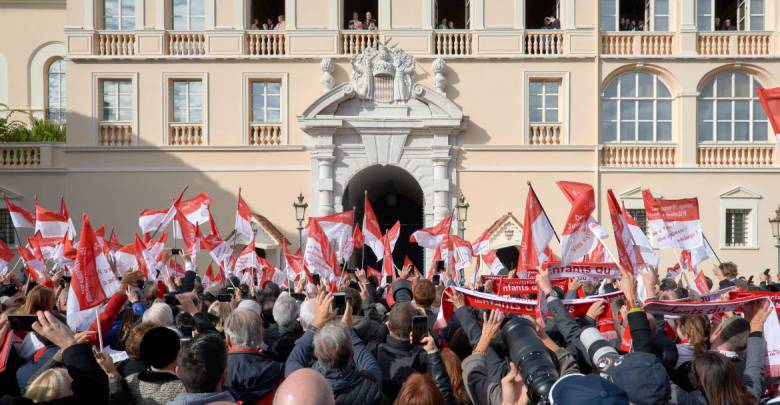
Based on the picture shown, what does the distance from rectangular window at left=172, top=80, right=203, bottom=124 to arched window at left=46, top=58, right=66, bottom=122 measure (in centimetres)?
776

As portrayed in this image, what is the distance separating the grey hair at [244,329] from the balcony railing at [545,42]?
22.5m

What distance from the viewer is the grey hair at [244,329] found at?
231 inches

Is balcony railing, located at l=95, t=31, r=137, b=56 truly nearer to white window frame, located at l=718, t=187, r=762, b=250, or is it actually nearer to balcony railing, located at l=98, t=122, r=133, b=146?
balcony railing, located at l=98, t=122, r=133, b=146

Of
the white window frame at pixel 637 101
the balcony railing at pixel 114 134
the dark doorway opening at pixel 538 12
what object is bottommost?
the balcony railing at pixel 114 134

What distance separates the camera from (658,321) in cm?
687

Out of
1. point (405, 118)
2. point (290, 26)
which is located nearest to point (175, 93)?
point (290, 26)

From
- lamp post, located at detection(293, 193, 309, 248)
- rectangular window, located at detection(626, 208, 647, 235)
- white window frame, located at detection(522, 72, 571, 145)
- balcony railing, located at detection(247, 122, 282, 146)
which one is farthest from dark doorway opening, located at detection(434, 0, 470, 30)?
rectangular window, located at detection(626, 208, 647, 235)

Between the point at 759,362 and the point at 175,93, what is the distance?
78.6 feet

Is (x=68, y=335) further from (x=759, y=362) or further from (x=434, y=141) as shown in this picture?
(x=434, y=141)

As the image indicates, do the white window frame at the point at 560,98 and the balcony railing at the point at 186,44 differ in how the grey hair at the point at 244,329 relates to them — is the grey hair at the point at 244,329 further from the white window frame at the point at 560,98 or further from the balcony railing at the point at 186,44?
the balcony railing at the point at 186,44

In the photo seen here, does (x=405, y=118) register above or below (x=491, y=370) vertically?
above

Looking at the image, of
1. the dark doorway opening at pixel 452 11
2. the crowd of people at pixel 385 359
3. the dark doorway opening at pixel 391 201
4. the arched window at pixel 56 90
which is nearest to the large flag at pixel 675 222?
the crowd of people at pixel 385 359

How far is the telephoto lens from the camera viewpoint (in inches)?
158

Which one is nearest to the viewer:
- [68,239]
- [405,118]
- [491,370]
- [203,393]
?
[203,393]
